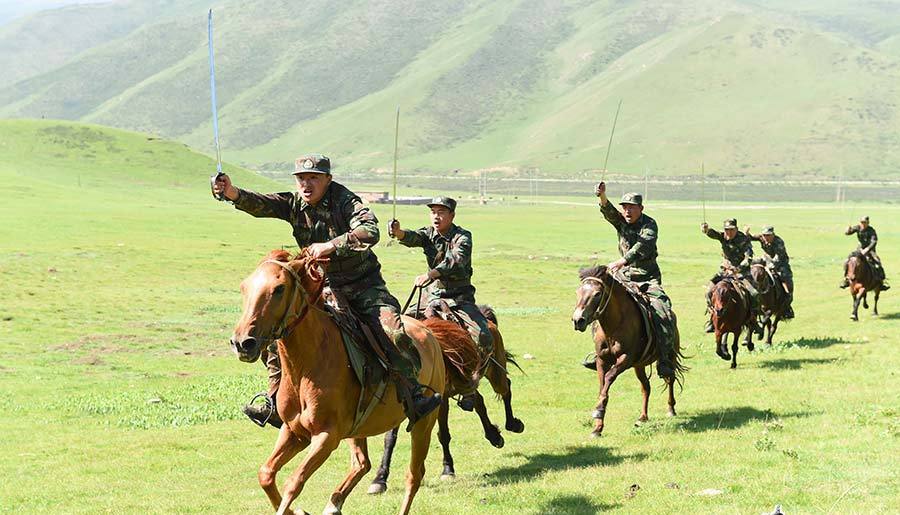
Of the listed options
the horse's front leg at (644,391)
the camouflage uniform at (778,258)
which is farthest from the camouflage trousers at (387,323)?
the camouflage uniform at (778,258)

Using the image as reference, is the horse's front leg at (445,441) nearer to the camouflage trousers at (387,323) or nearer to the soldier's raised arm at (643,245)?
the camouflage trousers at (387,323)

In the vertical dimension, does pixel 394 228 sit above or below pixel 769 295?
above

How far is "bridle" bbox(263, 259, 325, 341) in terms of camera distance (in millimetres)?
8625

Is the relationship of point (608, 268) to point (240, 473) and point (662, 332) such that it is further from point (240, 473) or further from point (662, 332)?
point (240, 473)

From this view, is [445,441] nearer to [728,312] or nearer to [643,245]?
[643,245]

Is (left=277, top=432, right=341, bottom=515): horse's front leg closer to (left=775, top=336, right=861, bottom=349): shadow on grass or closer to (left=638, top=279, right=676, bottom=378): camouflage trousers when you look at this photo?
(left=638, top=279, right=676, bottom=378): camouflage trousers

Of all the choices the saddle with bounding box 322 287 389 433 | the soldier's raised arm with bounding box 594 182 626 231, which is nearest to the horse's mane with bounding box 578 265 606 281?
the soldier's raised arm with bounding box 594 182 626 231

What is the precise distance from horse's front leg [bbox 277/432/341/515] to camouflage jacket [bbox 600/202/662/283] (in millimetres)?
8649

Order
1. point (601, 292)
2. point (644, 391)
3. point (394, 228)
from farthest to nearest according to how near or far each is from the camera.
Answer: point (644, 391) < point (601, 292) < point (394, 228)

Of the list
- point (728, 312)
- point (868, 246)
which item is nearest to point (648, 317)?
point (728, 312)

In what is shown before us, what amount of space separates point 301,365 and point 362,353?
973 mm

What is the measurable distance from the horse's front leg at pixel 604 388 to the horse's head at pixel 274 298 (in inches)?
294

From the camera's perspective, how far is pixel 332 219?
10258mm

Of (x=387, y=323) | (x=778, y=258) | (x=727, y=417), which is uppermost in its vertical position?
(x=387, y=323)
